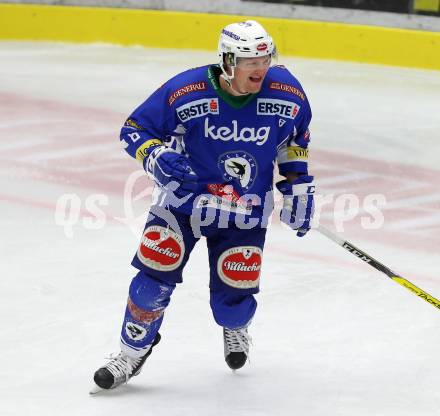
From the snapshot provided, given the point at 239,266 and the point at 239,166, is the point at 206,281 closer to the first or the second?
the point at 239,266

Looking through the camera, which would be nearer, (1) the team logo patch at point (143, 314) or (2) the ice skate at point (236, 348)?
(1) the team logo patch at point (143, 314)

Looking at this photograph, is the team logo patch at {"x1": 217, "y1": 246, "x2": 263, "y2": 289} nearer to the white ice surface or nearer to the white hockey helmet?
the white ice surface

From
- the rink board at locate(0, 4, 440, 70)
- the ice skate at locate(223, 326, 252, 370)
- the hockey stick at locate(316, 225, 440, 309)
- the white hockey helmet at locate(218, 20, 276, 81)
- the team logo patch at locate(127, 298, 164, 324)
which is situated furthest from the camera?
the rink board at locate(0, 4, 440, 70)

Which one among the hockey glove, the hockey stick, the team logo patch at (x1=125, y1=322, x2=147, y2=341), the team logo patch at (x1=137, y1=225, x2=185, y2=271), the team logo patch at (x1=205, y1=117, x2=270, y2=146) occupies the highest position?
the team logo patch at (x1=205, y1=117, x2=270, y2=146)

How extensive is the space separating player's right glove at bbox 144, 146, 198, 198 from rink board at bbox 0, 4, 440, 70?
663 cm

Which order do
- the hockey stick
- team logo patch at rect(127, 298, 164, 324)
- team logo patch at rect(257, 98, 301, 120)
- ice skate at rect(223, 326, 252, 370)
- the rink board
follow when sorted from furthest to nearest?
the rink board < ice skate at rect(223, 326, 252, 370) < the hockey stick < team logo patch at rect(127, 298, 164, 324) < team logo patch at rect(257, 98, 301, 120)

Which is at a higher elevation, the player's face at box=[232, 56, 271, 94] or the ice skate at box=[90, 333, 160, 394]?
the player's face at box=[232, 56, 271, 94]

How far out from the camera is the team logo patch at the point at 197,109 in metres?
3.83

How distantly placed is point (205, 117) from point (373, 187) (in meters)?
3.32

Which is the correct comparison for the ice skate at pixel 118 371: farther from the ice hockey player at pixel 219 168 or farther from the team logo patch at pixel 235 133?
the team logo patch at pixel 235 133

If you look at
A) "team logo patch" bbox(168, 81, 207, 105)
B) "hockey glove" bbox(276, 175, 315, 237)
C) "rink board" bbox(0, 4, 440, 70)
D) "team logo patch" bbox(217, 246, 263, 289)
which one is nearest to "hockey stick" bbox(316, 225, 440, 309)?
Answer: "hockey glove" bbox(276, 175, 315, 237)

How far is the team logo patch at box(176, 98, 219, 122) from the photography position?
383 cm

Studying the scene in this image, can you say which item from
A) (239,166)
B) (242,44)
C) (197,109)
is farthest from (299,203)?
(242,44)

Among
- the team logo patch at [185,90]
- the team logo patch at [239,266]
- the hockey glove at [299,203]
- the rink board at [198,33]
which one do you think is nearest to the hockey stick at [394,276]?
the hockey glove at [299,203]
